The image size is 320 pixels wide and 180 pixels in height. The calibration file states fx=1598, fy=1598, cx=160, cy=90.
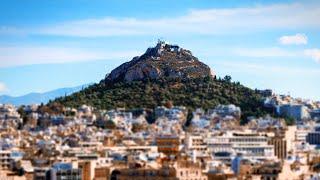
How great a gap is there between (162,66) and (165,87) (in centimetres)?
673

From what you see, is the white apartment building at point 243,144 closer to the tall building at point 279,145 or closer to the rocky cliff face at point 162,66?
the tall building at point 279,145

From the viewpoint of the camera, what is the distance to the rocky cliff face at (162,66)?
12794cm

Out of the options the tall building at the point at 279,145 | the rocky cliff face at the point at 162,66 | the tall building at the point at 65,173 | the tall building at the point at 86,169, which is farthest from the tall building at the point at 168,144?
the rocky cliff face at the point at 162,66

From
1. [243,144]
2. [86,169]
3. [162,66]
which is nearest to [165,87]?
[162,66]

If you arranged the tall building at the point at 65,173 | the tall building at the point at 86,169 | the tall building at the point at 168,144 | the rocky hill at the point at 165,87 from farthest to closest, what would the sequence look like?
the rocky hill at the point at 165,87 → the tall building at the point at 168,144 → the tall building at the point at 86,169 → the tall building at the point at 65,173

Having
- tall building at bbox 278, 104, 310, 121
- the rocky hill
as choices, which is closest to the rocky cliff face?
the rocky hill

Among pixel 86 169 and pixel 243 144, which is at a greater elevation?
pixel 243 144

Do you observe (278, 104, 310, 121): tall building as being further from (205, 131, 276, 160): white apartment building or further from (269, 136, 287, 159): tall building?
(205, 131, 276, 160): white apartment building

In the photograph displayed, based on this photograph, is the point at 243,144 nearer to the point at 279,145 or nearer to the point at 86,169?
the point at 279,145

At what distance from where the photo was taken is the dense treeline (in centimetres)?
11844

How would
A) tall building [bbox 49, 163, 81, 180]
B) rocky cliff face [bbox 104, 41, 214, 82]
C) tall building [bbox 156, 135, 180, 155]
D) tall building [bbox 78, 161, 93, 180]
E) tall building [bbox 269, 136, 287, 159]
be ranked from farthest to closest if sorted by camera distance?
rocky cliff face [bbox 104, 41, 214, 82]
tall building [bbox 269, 136, 287, 159]
tall building [bbox 156, 135, 180, 155]
tall building [bbox 78, 161, 93, 180]
tall building [bbox 49, 163, 81, 180]

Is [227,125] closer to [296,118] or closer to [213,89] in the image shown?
[296,118]

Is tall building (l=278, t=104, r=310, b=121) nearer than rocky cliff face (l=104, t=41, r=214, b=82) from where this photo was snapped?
Yes

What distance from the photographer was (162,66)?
129750 millimetres
